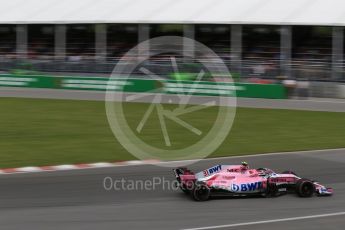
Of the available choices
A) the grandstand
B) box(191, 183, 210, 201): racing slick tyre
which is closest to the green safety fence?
the grandstand

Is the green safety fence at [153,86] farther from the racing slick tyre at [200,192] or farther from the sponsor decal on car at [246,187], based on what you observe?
the racing slick tyre at [200,192]

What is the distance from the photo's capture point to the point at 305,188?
991cm

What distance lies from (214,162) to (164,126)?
18.0 ft

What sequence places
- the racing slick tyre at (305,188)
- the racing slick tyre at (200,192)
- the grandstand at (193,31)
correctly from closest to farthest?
1. the racing slick tyre at (200,192)
2. the racing slick tyre at (305,188)
3. the grandstand at (193,31)

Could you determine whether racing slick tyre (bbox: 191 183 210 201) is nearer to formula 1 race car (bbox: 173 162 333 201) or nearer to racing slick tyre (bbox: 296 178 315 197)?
formula 1 race car (bbox: 173 162 333 201)

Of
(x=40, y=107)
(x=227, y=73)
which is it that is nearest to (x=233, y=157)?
(x=40, y=107)

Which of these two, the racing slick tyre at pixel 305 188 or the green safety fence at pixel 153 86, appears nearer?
the racing slick tyre at pixel 305 188

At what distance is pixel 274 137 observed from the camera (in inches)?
657

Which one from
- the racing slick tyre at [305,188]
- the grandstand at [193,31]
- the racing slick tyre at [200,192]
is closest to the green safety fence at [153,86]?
the grandstand at [193,31]

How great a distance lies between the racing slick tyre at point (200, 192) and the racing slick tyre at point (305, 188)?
1488 mm

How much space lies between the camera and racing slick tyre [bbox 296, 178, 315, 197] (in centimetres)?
990

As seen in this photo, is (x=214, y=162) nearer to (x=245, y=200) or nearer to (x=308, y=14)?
(x=245, y=200)

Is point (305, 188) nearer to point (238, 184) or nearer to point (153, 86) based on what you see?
point (238, 184)

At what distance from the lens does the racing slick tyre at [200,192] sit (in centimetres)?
954
